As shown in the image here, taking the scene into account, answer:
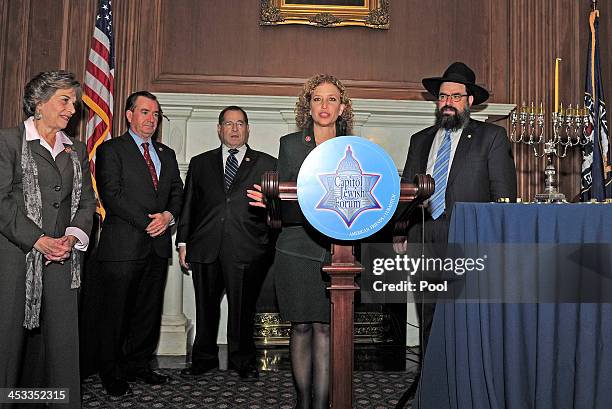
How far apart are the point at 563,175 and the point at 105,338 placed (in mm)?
3592

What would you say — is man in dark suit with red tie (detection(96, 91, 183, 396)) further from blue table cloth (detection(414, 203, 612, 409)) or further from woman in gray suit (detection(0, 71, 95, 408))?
blue table cloth (detection(414, 203, 612, 409))

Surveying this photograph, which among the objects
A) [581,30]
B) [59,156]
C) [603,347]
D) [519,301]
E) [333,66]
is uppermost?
[581,30]

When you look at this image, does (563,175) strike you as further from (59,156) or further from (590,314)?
(59,156)

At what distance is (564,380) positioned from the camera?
82.4 inches

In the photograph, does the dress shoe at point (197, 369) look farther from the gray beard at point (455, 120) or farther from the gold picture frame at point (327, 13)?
the gold picture frame at point (327, 13)

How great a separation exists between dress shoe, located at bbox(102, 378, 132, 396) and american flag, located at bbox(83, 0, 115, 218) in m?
1.15

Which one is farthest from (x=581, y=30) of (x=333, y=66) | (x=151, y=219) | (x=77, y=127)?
(x=77, y=127)

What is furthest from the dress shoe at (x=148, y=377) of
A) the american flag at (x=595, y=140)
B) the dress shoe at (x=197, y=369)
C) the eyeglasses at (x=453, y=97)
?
the american flag at (x=595, y=140)

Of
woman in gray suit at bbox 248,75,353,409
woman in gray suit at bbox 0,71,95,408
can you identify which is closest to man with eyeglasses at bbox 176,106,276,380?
woman in gray suit at bbox 0,71,95,408

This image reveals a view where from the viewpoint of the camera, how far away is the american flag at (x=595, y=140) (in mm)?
4160

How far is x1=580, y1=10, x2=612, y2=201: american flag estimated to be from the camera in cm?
416

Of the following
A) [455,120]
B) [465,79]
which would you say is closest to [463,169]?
[455,120]

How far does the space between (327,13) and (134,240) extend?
2423 mm

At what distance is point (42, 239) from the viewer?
95.0 inches
